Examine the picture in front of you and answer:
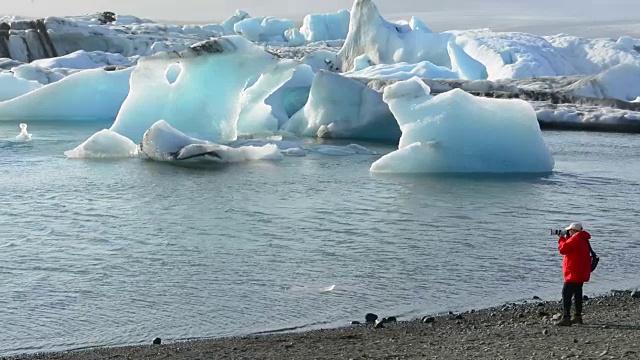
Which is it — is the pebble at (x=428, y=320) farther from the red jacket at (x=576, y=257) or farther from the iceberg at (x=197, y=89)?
the iceberg at (x=197, y=89)

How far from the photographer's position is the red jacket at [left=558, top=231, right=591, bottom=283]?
5492mm

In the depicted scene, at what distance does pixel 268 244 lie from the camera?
8.27 metres

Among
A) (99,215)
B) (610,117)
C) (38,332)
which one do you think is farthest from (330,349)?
(610,117)

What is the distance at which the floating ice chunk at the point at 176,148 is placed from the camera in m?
13.7

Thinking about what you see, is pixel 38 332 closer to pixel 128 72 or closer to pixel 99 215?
pixel 99 215

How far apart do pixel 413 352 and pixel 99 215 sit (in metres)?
5.40

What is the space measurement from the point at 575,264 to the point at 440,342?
95cm

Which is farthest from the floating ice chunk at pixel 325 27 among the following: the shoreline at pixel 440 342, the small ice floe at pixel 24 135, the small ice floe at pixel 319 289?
the shoreline at pixel 440 342

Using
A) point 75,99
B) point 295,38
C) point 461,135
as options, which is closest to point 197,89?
point 461,135

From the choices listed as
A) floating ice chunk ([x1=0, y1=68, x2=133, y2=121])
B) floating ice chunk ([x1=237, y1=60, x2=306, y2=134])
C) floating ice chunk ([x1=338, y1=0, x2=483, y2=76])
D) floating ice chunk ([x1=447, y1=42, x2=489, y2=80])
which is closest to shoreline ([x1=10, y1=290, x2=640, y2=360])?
floating ice chunk ([x1=237, y1=60, x2=306, y2=134])

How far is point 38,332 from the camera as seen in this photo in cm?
564

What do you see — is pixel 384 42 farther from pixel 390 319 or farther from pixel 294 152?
pixel 390 319

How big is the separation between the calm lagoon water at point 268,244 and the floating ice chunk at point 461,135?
441 mm

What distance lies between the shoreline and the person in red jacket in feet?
0.35
